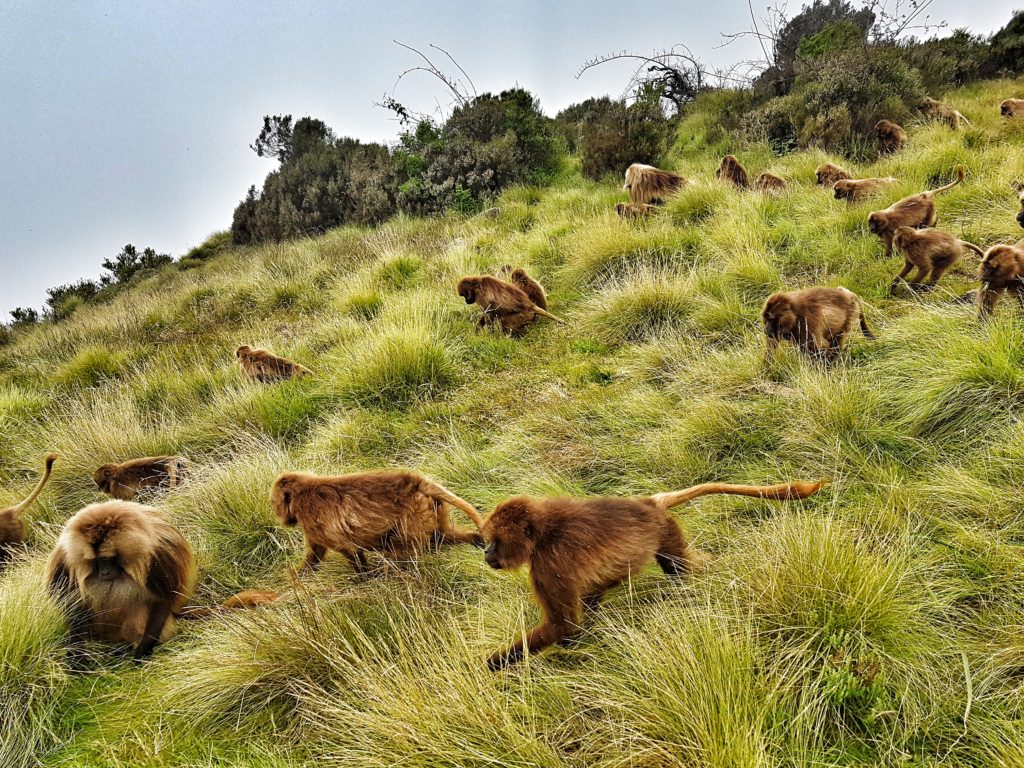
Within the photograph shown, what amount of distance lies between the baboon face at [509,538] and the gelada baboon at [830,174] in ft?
24.1

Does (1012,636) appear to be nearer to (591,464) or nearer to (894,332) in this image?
(591,464)

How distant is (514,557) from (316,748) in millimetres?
902

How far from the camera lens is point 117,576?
2670 millimetres

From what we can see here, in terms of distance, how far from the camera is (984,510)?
244 cm

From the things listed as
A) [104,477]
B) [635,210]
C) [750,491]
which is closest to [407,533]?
[750,491]

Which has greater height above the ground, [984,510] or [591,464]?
[591,464]

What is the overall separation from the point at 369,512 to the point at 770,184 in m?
7.22

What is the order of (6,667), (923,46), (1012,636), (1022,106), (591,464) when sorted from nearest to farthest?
1. (1012,636)
2. (6,667)
3. (591,464)
4. (1022,106)
5. (923,46)

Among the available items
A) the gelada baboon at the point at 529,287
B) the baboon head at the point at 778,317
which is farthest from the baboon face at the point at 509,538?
the gelada baboon at the point at 529,287

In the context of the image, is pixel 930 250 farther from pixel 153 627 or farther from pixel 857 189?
pixel 153 627

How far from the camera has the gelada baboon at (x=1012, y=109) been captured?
8.38 meters

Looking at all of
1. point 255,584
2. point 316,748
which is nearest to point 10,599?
point 255,584

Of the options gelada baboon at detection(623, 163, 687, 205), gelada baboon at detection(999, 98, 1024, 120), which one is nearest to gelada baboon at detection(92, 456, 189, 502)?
gelada baboon at detection(623, 163, 687, 205)

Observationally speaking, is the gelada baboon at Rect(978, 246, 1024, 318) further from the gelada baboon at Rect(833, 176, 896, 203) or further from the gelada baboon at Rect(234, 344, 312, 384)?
the gelada baboon at Rect(234, 344, 312, 384)
